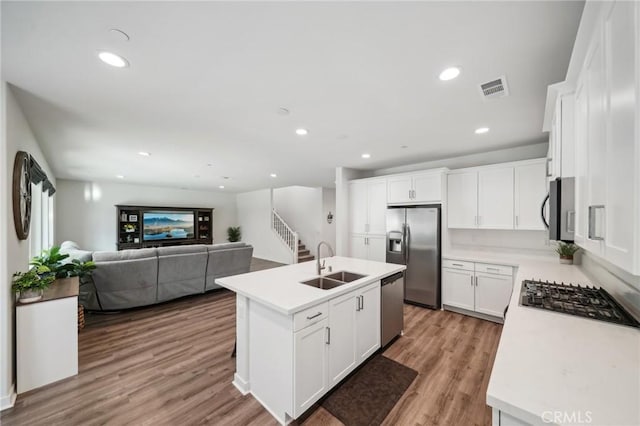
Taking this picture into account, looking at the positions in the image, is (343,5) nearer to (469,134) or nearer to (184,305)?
(469,134)

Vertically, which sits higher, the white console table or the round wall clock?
the round wall clock

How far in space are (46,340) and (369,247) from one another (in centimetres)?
430

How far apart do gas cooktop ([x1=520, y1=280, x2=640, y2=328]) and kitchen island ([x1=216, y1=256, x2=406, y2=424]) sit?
4.03ft

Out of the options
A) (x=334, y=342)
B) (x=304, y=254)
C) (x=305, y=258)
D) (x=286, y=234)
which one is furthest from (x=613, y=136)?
(x=286, y=234)

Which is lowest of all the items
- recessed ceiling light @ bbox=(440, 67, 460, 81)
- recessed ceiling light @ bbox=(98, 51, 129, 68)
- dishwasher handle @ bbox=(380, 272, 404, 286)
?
dishwasher handle @ bbox=(380, 272, 404, 286)

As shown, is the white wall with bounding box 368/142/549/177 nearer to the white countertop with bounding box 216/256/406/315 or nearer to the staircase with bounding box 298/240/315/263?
the white countertop with bounding box 216/256/406/315

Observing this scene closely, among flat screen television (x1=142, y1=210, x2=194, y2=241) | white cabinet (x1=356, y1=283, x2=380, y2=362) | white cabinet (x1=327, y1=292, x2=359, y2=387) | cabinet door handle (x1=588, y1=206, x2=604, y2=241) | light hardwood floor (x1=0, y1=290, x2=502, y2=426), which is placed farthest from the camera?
flat screen television (x1=142, y1=210, x2=194, y2=241)

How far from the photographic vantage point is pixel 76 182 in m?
6.82

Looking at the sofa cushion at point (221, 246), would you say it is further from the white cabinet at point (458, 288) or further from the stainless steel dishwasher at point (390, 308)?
the white cabinet at point (458, 288)

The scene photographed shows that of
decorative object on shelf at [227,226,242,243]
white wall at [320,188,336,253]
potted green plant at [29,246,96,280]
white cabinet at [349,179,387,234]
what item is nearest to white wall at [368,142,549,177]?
white cabinet at [349,179,387,234]

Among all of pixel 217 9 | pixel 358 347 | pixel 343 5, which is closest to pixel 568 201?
pixel 343 5

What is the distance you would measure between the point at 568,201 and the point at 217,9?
2216 mm

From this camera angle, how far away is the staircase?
25.9 ft

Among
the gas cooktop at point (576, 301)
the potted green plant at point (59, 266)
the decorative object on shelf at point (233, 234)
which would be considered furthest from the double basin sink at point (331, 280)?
the decorative object on shelf at point (233, 234)
